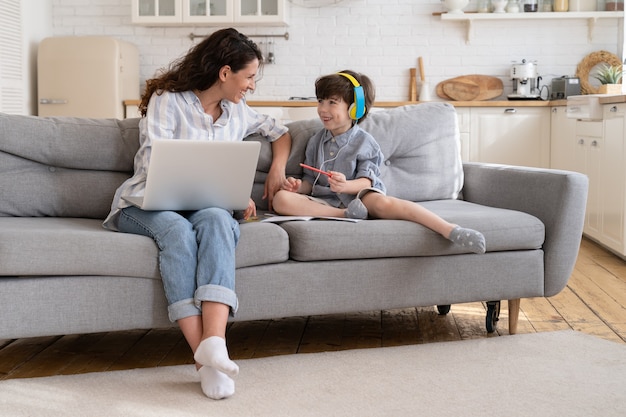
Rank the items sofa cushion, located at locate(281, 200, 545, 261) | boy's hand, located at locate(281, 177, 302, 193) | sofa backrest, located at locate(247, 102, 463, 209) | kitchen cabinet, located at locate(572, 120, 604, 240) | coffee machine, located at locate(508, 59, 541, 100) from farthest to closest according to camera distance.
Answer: coffee machine, located at locate(508, 59, 541, 100)
kitchen cabinet, located at locate(572, 120, 604, 240)
sofa backrest, located at locate(247, 102, 463, 209)
boy's hand, located at locate(281, 177, 302, 193)
sofa cushion, located at locate(281, 200, 545, 261)

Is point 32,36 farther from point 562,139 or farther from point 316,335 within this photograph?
point 316,335

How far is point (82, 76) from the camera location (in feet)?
20.5

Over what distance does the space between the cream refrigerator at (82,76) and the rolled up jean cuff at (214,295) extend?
3.99 metres

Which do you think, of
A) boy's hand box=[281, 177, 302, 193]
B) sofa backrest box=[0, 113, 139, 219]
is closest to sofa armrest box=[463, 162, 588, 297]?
boy's hand box=[281, 177, 302, 193]

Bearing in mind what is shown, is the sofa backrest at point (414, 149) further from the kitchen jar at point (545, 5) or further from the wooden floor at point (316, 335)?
the kitchen jar at point (545, 5)

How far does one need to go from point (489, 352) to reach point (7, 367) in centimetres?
159

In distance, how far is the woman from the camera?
8.04 ft

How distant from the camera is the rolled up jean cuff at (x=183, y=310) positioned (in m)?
2.47

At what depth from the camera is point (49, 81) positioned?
630cm

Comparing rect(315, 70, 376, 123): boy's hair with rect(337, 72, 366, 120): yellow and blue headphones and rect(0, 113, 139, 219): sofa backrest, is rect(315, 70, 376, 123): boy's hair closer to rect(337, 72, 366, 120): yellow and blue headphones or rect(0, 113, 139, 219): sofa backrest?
rect(337, 72, 366, 120): yellow and blue headphones

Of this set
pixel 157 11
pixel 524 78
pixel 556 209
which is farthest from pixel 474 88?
pixel 556 209

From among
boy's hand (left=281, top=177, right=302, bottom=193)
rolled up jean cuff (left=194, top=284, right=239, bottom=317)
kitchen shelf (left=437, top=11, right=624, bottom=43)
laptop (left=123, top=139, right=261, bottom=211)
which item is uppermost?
kitchen shelf (left=437, top=11, right=624, bottom=43)

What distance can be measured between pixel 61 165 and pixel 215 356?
3.91 feet

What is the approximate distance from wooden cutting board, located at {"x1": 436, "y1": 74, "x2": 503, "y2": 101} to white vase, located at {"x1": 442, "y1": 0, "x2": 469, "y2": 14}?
1.71 ft
